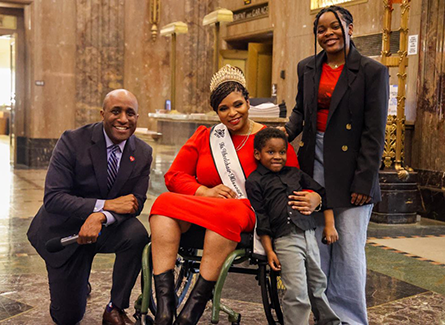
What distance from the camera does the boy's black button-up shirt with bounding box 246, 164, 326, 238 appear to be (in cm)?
263

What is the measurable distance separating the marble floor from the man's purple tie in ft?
2.44

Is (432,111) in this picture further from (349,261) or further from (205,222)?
(205,222)

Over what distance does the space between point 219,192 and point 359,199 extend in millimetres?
645

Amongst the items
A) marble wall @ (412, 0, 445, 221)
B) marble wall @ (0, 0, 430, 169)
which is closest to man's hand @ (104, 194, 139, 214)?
marble wall @ (412, 0, 445, 221)

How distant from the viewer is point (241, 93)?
289 cm

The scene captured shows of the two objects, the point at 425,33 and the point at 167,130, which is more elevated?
the point at 425,33

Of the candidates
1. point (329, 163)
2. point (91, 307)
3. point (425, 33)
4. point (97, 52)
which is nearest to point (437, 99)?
point (425, 33)

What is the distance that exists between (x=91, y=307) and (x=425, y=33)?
17.4ft

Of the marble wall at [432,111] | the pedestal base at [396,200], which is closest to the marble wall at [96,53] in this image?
the marble wall at [432,111]

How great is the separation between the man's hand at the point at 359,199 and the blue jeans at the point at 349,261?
1.9 inches

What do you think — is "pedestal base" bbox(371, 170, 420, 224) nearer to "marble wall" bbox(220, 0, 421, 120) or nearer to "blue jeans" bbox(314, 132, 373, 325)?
"marble wall" bbox(220, 0, 421, 120)

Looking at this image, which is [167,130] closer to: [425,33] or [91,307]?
[425,33]

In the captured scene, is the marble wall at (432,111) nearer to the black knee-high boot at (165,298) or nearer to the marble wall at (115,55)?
the marble wall at (115,55)

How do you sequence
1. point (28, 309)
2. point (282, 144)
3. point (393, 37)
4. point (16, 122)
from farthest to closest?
point (16, 122), point (393, 37), point (28, 309), point (282, 144)
